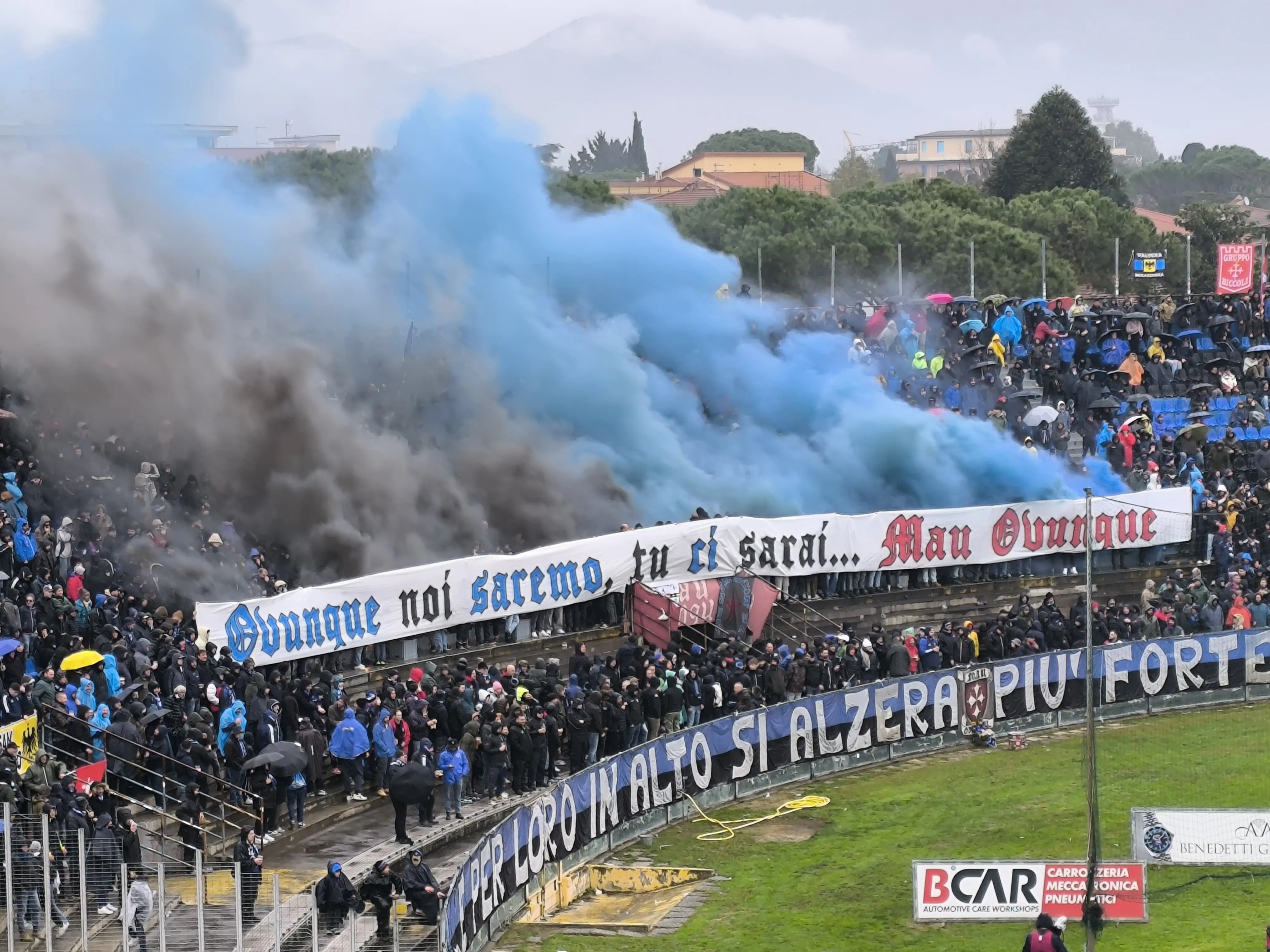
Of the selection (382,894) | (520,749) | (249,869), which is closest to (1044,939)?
(382,894)

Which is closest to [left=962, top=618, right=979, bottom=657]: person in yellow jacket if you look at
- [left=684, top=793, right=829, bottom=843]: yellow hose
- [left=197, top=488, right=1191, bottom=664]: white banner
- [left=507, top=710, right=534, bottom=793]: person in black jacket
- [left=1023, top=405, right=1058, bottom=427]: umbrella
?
[left=197, top=488, right=1191, bottom=664]: white banner

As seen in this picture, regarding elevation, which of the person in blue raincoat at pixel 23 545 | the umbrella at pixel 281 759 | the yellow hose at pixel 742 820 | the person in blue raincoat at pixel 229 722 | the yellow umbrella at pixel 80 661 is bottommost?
the yellow hose at pixel 742 820

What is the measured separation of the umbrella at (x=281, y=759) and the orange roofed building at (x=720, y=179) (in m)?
55.5

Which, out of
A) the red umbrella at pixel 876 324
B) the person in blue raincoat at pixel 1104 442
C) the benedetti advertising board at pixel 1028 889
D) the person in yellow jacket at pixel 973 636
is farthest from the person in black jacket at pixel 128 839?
the red umbrella at pixel 876 324

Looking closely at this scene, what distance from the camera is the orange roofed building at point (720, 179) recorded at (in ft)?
335

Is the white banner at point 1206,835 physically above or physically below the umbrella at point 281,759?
below

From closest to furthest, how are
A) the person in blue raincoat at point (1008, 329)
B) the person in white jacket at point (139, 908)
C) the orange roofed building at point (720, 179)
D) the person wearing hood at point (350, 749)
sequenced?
the person in white jacket at point (139, 908) → the person wearing hood at point (350, 749) → the person in blue raincoat at point (1008, 329) → the orange roofed building at point (720, 179)

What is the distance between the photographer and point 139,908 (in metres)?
18.6

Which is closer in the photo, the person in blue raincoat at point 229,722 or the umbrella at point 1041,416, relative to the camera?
the person in blue raincoat at point 229,722

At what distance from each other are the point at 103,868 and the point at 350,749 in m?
6.21

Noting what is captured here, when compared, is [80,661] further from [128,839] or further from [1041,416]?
[1041,416]

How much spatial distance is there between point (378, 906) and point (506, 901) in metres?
2.51

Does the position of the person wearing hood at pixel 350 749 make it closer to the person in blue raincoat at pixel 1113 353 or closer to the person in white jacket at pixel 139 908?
the person in white jacket at pixel 139 908

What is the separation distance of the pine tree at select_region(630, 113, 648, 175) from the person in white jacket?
138729 millimetres
